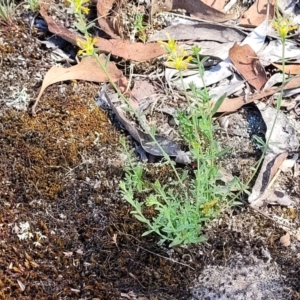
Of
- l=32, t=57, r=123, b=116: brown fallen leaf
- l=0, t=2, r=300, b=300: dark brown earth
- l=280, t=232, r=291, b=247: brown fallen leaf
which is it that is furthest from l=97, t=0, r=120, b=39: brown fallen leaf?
l=280, t=232, r=291, b=247: brown fallen leaf

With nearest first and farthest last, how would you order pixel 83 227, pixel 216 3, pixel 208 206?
pixel 208 206 → pixel 83 227 → pixel 216 3

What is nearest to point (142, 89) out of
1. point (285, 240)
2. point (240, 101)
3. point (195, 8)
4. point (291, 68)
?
point (240, 101)

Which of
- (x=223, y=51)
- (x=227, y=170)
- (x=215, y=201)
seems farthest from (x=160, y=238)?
(x=223, y=51)

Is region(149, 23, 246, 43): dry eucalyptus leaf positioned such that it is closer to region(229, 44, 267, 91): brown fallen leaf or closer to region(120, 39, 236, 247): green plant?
region(229, 44, 267, 91): brown fallen leaf

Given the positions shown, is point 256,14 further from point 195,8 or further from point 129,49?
point 129,49

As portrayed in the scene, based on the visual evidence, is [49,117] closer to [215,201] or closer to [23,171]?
[23,171]

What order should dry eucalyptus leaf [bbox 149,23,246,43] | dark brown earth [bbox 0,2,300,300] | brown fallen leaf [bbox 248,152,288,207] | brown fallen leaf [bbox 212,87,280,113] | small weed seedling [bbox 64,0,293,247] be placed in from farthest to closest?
1. dry eucalyptus leaf [bbox 149,23,246,43]
2. brown fallen leaf [bbox 212,87,280,113]
3. brown fallen leaf [bbox 248,152,288,207]
4. dark brown earth [bbox 0,2,300,300]
5. small weed seedling [bbox 64,0,293,247]

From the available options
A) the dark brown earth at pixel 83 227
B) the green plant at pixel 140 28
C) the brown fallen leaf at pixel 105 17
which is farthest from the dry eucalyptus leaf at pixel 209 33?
the dark brown earth at pixel 83 227
